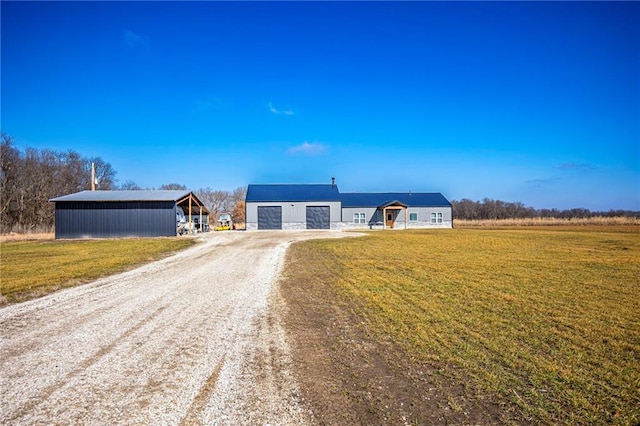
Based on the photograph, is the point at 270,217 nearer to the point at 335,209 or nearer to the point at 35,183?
the point at 335,209

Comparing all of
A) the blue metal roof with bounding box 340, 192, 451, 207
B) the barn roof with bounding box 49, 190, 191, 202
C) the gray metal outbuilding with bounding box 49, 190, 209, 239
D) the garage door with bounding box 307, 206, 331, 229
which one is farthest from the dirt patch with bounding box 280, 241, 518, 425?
the blue metal roof with bounding box 340, 192, 451, 207

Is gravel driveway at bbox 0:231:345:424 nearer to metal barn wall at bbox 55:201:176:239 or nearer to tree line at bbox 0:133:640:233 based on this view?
metal barn wall at bbox 55:201:176:239

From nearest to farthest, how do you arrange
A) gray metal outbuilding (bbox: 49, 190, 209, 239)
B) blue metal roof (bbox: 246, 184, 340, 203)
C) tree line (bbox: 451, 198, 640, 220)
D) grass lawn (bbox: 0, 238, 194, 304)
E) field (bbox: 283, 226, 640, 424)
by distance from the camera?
field (bbox: 283, 226, 640, 424) < grass lawn (bbox: 0, 238, 194, 304) < gray metal outbuilding (bbox: 49, 190, 209, 239) < blue metal roof (bbox: 246, 184, 340, 203) < tree line (bbox: 451, 198, 640, 220)

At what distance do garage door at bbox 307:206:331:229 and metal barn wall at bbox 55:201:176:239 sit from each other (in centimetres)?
1563

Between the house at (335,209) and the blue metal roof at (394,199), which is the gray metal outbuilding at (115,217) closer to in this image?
the house at (335,209)

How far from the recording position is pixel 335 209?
38938 millimetres

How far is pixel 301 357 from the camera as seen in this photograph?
4.14m

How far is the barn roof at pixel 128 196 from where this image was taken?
26.3 m

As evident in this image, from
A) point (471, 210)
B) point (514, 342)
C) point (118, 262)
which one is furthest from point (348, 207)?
point (471, 210)

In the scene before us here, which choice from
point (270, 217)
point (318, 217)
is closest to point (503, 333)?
point (318, 217)

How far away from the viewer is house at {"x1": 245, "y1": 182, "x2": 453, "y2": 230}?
3803cm

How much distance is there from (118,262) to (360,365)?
1170cm

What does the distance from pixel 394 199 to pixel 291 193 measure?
13706mm

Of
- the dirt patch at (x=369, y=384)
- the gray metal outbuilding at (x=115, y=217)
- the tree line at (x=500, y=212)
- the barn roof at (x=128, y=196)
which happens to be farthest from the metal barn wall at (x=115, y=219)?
the tree line at (x=500, y=212)
